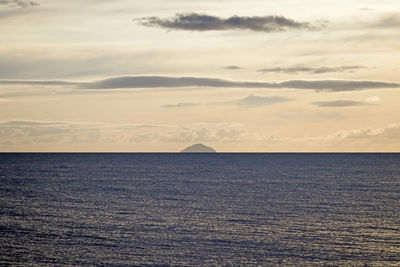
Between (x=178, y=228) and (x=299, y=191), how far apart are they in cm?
4540

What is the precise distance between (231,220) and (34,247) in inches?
908

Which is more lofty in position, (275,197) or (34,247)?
(34,247)

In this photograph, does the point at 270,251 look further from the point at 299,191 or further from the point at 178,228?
the point at 299,191

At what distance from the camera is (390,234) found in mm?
48531

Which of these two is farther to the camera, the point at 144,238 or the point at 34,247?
the point at 144,238

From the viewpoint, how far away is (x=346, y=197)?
269 feet

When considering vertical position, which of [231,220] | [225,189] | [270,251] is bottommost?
[225,189]

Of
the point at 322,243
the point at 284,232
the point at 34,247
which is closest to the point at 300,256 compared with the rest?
the point at 322,243

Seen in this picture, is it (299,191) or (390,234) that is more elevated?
(390,234)

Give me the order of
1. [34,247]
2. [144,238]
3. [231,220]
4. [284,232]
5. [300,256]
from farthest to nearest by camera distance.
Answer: [231,220]
[284,232]
[144,238]
[34,247]
[300,256]

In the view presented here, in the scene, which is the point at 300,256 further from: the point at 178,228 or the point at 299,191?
the point at 299,191

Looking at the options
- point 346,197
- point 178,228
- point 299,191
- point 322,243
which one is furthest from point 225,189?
point 322,243

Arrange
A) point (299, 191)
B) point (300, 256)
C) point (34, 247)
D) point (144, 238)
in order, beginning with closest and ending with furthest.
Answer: point (300, 256), point (34, 247), point (144, 238), point (299, 191)

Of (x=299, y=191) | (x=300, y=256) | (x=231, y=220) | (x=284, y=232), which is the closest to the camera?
(x=300, y=256)
